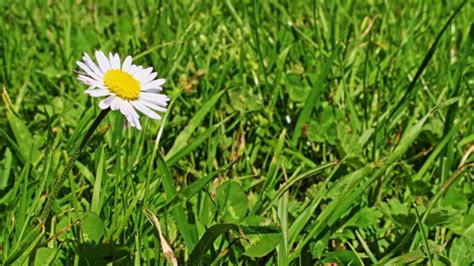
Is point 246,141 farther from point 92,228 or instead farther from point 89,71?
point 89,71

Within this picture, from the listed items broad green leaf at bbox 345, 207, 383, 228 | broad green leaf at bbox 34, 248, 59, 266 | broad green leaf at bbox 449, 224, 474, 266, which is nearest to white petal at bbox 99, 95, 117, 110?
broad green leaf at bbox 34, 248, 59, 266

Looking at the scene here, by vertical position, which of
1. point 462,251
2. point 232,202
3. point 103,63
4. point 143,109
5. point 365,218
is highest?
point 103,63

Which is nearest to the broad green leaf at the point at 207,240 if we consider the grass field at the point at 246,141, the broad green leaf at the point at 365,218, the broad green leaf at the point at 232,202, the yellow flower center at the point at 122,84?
the grass field at the point at 246,141

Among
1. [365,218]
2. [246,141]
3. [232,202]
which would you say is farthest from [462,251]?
[246,141]

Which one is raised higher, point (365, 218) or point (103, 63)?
point (103, 63)

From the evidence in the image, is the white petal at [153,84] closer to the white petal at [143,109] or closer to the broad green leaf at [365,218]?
the white petal at [143,109]

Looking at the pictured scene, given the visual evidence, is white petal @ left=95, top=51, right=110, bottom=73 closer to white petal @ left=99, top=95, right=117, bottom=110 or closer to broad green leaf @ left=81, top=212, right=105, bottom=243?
white petal @ left=99, top=95, right=117, bottom=110
